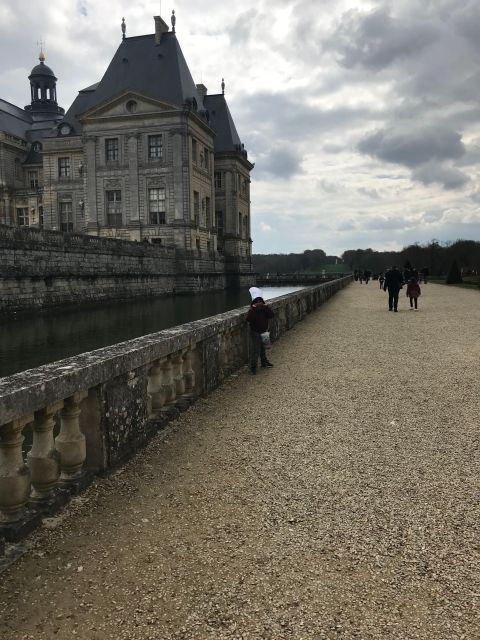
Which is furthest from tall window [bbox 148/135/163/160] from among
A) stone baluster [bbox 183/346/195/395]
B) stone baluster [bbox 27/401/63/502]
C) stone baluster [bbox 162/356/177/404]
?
stone baluster [bbox 27/401/63/502]

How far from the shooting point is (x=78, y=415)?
3.54 m

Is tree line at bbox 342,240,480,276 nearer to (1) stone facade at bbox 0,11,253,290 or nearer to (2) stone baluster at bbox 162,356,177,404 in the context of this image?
(1) stone facade at bbox 0,11,253,290

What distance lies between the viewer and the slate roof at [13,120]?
191ft

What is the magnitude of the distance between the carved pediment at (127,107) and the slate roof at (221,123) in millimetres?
15886

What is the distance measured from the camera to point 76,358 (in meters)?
3.86

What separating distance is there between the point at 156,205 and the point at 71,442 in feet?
150

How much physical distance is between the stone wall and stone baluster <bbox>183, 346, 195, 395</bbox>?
1775 cm

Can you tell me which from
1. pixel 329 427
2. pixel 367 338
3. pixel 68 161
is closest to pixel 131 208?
pixel 68 161

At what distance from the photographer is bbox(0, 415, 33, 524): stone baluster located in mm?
2867

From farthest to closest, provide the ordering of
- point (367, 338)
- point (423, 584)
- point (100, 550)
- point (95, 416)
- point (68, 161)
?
point (68, 161) < point (367, 338) < point (95, 416) < point (100, 550) < point (423, 584)

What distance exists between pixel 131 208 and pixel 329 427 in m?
45.1

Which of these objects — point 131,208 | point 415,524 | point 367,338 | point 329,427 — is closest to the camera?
point 415,524

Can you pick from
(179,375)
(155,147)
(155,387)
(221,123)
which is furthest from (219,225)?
(155,387)

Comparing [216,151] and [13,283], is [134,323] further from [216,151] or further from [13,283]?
[216,151]
